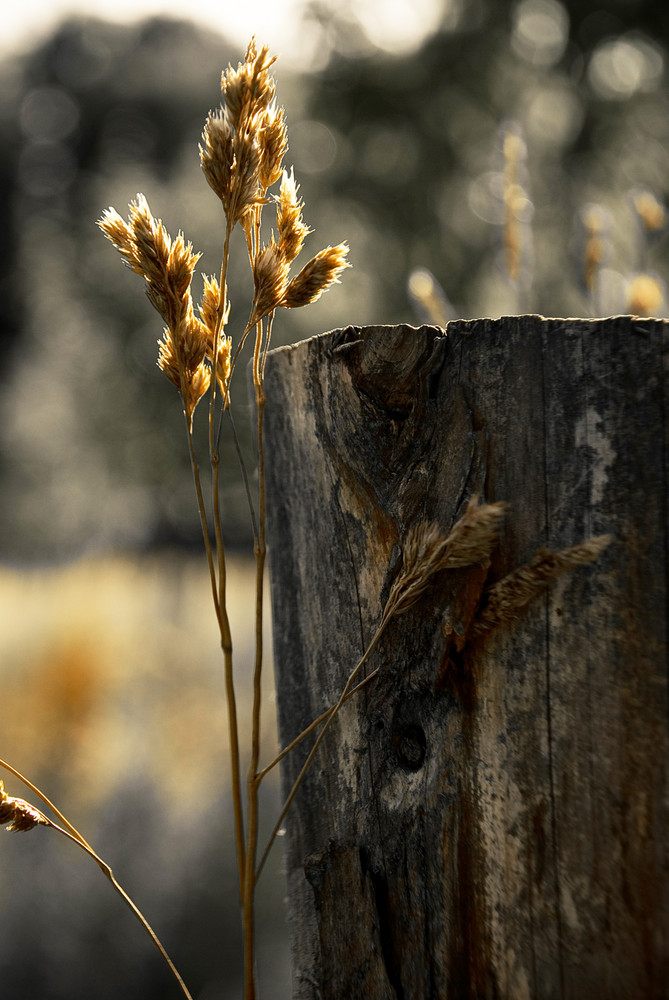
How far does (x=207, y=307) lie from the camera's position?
0.85 m

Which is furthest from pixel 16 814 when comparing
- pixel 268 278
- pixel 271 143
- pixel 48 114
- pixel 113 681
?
pixel 48 114

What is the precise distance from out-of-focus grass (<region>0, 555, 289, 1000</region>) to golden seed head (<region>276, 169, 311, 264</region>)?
2.28 meters

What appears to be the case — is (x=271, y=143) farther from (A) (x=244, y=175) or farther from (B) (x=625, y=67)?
(B) (x=625, y=67)

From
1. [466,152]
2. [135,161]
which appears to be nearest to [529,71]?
[466,152]

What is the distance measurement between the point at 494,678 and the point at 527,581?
0.39 ft

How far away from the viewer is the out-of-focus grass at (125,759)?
2.48m

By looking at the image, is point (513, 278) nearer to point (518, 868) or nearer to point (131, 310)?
point (518, 868)

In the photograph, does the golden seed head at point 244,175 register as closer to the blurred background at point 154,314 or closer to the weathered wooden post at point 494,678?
the weathered wooden post at point 494,678

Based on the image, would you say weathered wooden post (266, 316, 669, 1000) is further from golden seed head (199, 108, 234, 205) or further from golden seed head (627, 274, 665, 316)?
golden seed head (627, 274, 665, 316)

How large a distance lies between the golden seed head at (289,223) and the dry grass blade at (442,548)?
1.09 ft

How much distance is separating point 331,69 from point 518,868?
7714 millimetres

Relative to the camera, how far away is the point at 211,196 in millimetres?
5422

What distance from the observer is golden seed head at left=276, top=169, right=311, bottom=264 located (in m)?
0.83

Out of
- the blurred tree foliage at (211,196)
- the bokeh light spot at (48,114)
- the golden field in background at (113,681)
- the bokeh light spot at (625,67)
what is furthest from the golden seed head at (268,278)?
the bokeh light spot at (48,114)
